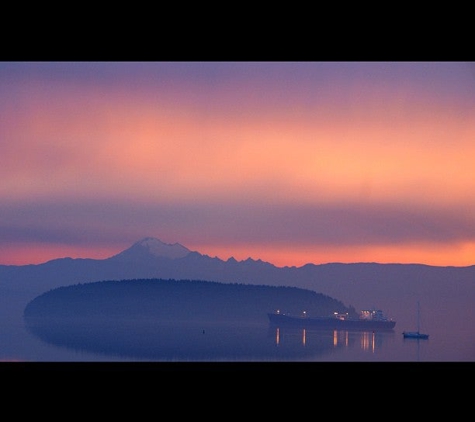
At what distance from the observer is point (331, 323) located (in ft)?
160

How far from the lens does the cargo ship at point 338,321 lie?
44719mm

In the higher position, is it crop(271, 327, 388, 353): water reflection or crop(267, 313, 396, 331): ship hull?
crop(267, 313, 396, 331): ship hull

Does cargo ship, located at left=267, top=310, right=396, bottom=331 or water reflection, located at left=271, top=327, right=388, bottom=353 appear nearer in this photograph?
water reflection, located at left=271, top=327, right=388, bottom=353

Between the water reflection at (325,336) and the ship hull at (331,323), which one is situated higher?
the ship hull at (331,323)

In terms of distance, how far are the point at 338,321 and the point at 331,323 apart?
42.3 inches

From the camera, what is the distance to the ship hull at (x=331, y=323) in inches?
1753

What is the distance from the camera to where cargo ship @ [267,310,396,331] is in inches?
1761

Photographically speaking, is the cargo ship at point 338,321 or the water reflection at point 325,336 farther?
the cargo ship at point 338,321
